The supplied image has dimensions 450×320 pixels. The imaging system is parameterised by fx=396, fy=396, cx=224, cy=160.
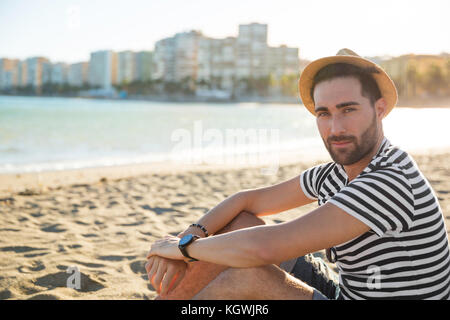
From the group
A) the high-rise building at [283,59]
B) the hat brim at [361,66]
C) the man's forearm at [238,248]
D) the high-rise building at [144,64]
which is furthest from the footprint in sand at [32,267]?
the high-rise building at [144,64]

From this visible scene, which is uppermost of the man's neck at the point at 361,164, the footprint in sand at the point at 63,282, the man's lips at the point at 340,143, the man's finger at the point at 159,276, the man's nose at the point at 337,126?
the man's nose at the point at 337,126

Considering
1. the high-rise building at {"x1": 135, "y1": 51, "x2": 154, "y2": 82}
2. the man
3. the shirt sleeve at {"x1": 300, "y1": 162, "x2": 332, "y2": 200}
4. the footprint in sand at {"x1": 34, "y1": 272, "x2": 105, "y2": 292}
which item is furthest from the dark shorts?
the high-rise building at {"x1": 135, "y1": 51, "x2": 154, "y2": 82}

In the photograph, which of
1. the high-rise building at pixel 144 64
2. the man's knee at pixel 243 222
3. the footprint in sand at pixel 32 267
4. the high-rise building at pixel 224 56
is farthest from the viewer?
the high-rise building at pixel 144 64

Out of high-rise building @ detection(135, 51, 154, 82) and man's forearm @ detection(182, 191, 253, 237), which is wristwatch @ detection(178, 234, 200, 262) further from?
high-rise building @ detection(135, 51, 154, 82)

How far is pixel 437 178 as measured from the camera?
6.16 meters

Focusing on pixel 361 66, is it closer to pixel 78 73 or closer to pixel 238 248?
pixel 238 248

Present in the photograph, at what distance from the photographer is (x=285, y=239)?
1.42 m

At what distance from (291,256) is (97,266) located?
7.15 ft

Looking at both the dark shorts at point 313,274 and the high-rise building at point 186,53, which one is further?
the high-rise building at point 186,53

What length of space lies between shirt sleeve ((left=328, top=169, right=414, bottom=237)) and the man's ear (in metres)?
0.39

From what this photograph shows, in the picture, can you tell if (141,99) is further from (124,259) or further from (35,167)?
(124,259)

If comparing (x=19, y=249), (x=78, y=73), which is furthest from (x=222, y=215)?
(x=78, y=73)

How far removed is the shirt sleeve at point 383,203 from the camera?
131 cm

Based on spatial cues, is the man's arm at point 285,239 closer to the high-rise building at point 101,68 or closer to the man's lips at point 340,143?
the man's lips at point 340,143
